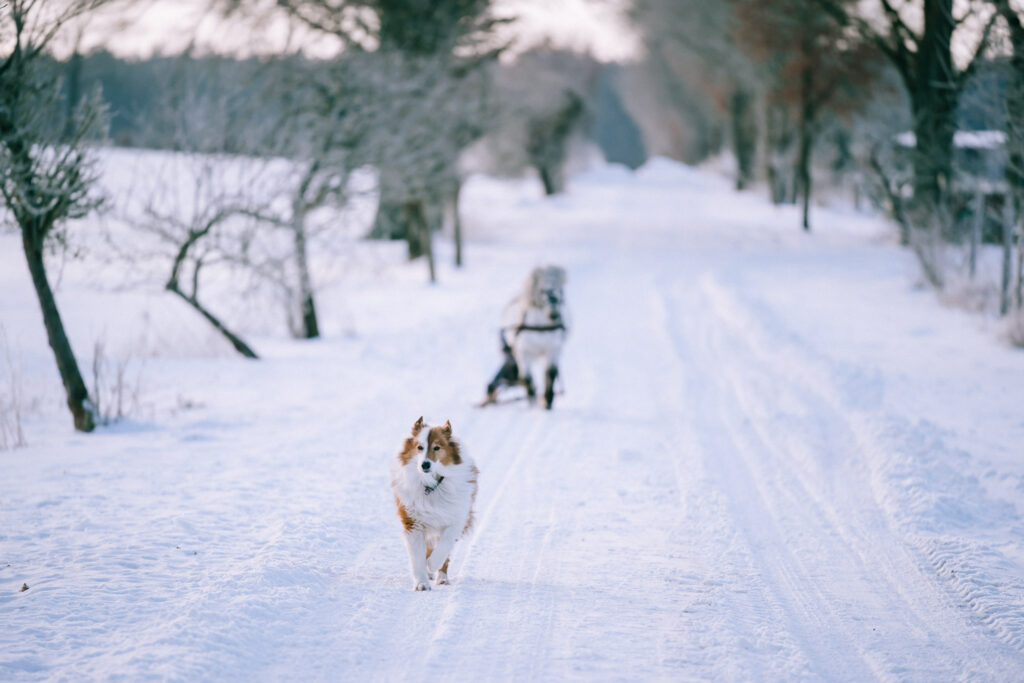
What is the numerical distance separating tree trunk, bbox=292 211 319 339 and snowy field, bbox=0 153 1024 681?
2.89 feet

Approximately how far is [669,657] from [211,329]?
1341cm

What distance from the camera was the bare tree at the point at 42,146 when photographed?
783cm

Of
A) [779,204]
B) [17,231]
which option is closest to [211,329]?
[17,231]

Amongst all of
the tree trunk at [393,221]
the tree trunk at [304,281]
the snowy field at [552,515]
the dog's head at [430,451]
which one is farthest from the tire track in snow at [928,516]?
the tree trunk at [393,221]

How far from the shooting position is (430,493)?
5086 mm

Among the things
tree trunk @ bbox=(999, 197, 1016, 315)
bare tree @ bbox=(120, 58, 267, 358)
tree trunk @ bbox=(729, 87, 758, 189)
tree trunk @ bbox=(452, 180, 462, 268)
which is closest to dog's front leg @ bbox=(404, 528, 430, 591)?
bare tree @ bbox=(120, 58, 267, 358)

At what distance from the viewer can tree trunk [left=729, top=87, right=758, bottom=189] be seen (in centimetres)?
5116

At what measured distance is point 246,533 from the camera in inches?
235

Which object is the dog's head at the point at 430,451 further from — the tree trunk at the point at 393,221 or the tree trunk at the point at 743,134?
the tree trunk at the point at 743,134

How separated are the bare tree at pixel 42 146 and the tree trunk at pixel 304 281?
5.21 meters

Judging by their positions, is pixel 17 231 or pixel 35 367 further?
pixel 35 367

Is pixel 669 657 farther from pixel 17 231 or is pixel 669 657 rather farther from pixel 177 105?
pixel 177 105

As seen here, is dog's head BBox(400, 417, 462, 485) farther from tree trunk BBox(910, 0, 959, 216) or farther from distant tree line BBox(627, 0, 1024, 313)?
tree trunk BBox(910, 0, 959, 216)

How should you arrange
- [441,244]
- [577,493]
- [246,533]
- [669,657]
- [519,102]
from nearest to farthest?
[669,657]
[246,533]
[577,493]
[519,102]
[441,244]
